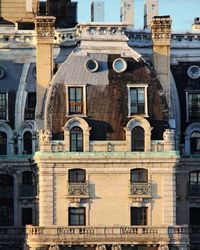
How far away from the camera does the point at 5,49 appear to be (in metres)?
115

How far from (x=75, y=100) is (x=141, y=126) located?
16.4ft

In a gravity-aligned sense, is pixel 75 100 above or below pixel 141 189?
above

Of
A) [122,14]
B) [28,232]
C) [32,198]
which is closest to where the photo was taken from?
[28,232]

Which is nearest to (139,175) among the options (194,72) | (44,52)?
(44,52)

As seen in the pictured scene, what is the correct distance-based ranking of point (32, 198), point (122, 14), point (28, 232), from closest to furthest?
point (28, 232)
point (32, 198)
point (122, 14)

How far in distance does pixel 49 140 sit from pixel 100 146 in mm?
3581

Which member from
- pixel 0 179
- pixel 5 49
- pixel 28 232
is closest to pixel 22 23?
pixel 5 49

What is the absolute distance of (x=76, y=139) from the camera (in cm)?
10431

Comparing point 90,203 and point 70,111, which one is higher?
point 70,111

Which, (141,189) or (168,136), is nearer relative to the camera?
(141,189)

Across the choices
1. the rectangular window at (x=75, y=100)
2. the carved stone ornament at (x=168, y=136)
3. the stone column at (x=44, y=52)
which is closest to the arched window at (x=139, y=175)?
the carved stone ornament at (x=168, y=136)

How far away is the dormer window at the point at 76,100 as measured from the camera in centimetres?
10512

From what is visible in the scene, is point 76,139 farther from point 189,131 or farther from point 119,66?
point 189,131

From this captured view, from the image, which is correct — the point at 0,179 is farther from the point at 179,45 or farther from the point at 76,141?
the point at 179,45
